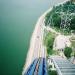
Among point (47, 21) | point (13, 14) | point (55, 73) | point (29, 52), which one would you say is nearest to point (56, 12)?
point (47, 21)

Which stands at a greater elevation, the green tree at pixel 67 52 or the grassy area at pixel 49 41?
the grassy area at pixel 49 41

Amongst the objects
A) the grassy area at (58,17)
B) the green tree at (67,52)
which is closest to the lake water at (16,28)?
the grassy area at (58,17)

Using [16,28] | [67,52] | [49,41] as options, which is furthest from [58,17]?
[67,52]

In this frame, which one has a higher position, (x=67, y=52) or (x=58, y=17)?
(x=58, y=17)

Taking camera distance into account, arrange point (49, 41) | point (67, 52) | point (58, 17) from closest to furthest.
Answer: point (67, 52)
point (49, 41)
point (58, 17)

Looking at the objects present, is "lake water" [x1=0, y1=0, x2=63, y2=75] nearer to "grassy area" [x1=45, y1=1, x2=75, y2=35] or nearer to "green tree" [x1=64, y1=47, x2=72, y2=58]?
"grassy area" [x1=45, y1=1, x2=75, y2=35]

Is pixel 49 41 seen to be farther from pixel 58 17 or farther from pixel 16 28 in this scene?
pixel 16 28

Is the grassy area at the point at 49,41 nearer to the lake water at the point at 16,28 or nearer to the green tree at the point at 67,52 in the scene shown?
the green tree at the point at 67,52

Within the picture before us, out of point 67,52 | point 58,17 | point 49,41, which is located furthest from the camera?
point 58,17

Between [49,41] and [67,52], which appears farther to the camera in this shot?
[49,41]
